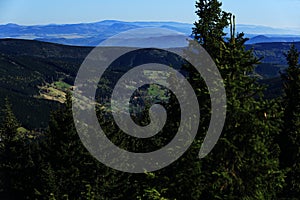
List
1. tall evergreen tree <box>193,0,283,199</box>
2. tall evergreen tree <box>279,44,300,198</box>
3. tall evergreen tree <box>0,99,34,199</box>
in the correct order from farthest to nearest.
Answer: tall evergreen tree <box>0,99,34,199</box> < tall evergreen tree <box>279,44,300,198</box> < tall evergreen tree <box>193,0,283,199</box>

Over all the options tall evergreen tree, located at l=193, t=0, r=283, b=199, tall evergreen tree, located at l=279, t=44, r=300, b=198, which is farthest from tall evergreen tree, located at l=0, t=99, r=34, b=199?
tall evergreen tree, located at l=193, t=0, r=283, b=199

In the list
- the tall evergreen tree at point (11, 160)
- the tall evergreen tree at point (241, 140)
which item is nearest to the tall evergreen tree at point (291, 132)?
the tall evergreen tree at point (241, 140)

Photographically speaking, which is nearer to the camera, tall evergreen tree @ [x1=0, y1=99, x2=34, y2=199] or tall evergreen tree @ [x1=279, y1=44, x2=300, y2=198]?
tall evergreen tree @ [x1=279, y1=44, x2=300, y2=198]

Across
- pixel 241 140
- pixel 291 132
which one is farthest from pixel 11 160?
pixel 241 140

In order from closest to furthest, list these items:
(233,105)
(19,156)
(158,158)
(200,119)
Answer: (233,105)
(200,119)
(158,158)
(19,156)

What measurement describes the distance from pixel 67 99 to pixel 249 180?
26.2 m

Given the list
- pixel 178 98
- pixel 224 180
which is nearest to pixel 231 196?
pixel 224 180

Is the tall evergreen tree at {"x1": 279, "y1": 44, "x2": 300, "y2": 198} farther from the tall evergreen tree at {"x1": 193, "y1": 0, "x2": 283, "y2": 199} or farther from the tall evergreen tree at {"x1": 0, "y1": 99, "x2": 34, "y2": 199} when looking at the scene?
the tall evergreen tree at {"x1": 0, "y1": 99, "x2": 34, "y2": 199}

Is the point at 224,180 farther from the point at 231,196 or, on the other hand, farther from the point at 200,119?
the point at 200,119

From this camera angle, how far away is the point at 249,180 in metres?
14.9

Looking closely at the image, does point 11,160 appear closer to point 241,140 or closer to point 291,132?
point 291,132

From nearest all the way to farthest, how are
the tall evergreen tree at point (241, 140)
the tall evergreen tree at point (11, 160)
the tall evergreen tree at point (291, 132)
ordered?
the tall evergreen tree at point (241, 140) → the tall evergreen tree at point (291, 132) → the tall evergreen tree at point (11, 160)

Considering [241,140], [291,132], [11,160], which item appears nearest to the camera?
[241,140]

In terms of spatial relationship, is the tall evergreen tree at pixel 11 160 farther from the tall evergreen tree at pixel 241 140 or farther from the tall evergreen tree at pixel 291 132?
the tall evergreen tree at pixel 241 140
